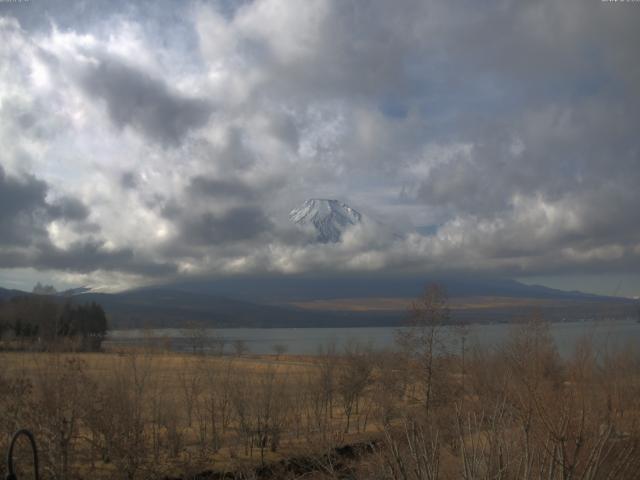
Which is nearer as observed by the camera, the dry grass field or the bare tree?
the dry grass field

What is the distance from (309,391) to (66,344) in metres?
16.0

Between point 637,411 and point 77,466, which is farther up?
point 637,411

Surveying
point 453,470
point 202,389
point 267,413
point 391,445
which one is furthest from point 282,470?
point 391,445

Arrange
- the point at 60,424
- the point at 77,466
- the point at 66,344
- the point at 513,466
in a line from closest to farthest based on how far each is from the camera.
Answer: the point at 513,466 → the point at 60,424 → the point at 77,466 → the point at 66,344

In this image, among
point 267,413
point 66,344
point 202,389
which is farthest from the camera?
point 202,389

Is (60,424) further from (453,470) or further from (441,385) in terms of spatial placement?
(441,385)

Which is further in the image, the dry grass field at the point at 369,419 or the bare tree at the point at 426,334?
the bare tree at the point at 426,334

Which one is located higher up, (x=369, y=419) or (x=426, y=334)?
(x=426, y=334)

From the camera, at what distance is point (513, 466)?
34.4 feet

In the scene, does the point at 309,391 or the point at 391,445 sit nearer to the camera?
the point at 391,445

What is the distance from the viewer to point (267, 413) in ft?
96.1

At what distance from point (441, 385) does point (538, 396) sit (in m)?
24.8

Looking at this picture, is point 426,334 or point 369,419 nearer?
point 426,334

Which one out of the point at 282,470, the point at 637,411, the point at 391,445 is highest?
the point at 391,445
